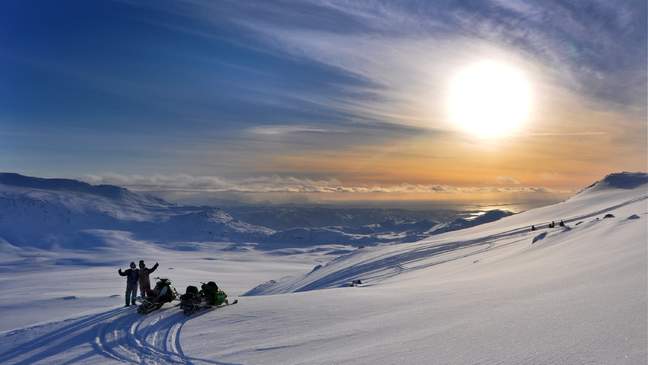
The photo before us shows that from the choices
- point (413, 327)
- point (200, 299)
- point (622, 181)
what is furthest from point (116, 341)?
point (622, 181)

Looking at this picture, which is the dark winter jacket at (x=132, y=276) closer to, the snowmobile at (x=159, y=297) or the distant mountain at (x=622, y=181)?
the snowmobile at (x=159, y=297)

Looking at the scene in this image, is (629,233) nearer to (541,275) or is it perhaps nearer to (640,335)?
(541,275)

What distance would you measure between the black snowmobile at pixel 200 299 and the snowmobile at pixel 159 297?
4.45 ft

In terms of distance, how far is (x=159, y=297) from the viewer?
15086 mm

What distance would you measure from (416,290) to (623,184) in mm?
101634

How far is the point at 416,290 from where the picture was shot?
14383 mm

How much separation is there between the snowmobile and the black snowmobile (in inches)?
53.4

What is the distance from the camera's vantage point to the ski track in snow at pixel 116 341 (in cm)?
1044

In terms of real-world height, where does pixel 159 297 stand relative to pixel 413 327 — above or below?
above

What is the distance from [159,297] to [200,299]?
1922mm

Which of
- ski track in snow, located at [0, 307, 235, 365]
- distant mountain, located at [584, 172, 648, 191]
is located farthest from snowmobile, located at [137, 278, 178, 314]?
distant mountain, located at [584, 172, 648, 191]

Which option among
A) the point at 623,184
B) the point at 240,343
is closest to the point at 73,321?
the point at 240,343

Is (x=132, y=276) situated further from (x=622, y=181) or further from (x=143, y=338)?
(x=622, y=181)

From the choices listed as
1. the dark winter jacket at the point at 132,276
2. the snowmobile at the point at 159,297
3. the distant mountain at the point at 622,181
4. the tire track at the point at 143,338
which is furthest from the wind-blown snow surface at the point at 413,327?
the distant mountain at the point at 622,181
